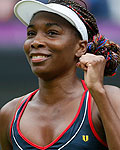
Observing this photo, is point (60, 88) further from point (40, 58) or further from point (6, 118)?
point (6, 118)

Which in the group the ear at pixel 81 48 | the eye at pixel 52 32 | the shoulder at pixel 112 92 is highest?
the eye at pixel 52 32

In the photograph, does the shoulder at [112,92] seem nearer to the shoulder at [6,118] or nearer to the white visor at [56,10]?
the white visor at [56,10]

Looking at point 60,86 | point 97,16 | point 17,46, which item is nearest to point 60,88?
point 60,86

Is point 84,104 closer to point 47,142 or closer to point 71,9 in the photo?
point 47,142

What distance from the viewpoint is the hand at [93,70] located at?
293 cm

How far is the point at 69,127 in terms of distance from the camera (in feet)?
10.3

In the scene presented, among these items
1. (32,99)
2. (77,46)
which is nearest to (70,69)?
(77,46)

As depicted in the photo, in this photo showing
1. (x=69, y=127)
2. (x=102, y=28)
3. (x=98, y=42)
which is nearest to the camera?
(x=69, y=127)

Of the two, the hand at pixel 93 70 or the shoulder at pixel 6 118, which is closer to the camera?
the hand at pixel 93 70

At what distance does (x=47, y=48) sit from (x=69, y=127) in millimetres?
648

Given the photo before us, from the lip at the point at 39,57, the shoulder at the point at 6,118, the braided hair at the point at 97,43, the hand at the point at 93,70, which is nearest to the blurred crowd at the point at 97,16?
the braided hair at the point at 97,43

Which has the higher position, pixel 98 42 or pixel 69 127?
pixel 98 42

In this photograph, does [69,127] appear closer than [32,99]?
Yes


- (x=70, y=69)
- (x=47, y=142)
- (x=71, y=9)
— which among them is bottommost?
(x=47, y=142)
